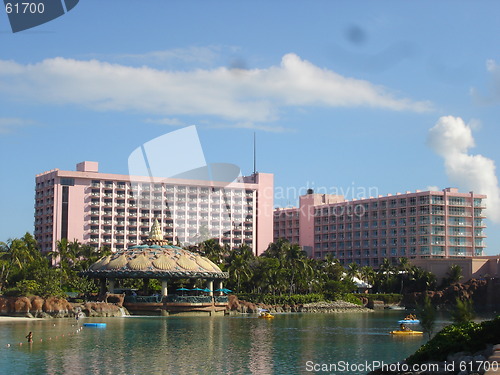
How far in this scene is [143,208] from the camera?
160 meters

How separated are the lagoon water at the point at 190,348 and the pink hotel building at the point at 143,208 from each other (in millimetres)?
74979

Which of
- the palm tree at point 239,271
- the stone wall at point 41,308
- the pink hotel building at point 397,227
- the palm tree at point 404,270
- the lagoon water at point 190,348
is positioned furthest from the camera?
the pink hotel building at point 397,227

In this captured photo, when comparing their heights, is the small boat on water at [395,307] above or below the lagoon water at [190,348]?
below

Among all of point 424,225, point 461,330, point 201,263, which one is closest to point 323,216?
point 424,225

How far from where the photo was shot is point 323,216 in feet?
587

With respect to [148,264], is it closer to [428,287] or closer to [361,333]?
[361,333]

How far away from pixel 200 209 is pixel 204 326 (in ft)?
300

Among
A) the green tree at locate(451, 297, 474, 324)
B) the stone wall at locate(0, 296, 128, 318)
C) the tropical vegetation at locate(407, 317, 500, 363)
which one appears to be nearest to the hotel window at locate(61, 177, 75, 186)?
the stone wall at locate(0, 296, 128, 318)

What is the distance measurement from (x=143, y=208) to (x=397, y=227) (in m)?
56.9

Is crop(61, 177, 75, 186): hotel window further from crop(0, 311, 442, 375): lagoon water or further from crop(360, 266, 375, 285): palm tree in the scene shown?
crop(0, 311, 442, 375): lagoon water

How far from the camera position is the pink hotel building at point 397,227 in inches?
6117

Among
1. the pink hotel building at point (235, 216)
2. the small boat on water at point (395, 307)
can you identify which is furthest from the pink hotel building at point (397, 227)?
the small boat on water at point (395, 307)

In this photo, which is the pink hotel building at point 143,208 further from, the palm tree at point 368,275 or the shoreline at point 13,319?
the shoreline at point 13,319

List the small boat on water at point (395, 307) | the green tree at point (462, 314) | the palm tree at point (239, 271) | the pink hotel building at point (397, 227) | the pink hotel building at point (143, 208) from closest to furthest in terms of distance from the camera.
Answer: the green tree at point (462, 314), the palm tree at point (239, 271), the small boat on water at point (395, 307), the pink hotel building at point (143, 208), the pink hotel building at point (397, 227)
